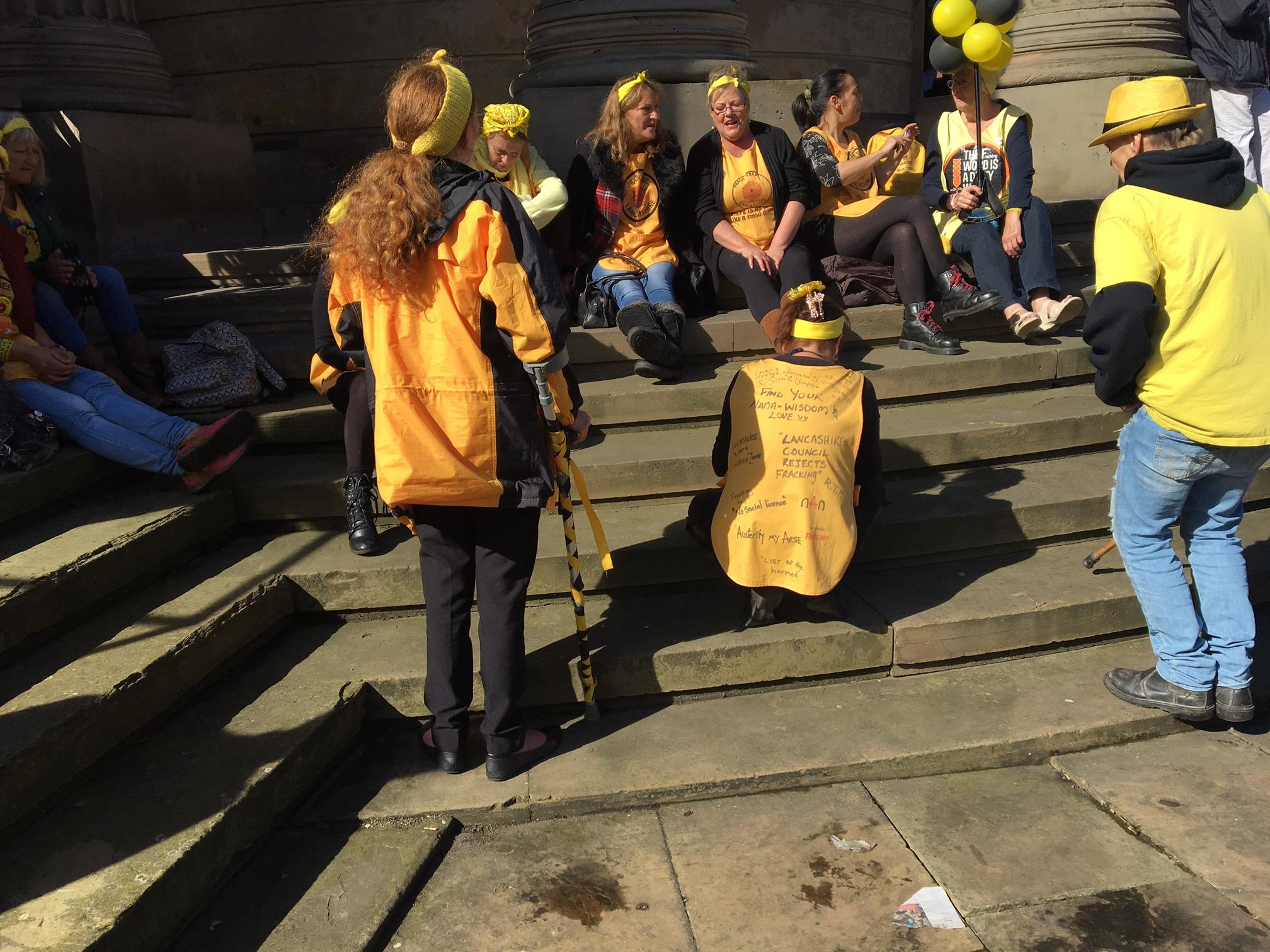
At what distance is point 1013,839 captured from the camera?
128 inches

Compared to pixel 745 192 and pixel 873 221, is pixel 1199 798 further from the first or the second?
pixel 745 192

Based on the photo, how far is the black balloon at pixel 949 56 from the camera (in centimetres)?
620

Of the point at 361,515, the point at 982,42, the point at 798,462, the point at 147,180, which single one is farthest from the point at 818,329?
the point at 147,180

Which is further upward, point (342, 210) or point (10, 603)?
point (342, 210)

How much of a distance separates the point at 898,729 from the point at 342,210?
2538 mm

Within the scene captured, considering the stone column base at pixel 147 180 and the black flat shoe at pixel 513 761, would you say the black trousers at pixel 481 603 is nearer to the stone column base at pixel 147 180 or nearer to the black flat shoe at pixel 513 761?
the black flat shoe at pixel 513 761

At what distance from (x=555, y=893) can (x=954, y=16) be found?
17.1ft

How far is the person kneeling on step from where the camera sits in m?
3.43

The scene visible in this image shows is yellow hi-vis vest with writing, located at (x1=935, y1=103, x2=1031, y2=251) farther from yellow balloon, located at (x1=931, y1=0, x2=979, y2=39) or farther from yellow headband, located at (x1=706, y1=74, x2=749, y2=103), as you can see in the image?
yellow headband, located at (x1=706, y1=74, x2=749, y2=103)

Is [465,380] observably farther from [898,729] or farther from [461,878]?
[898,729]

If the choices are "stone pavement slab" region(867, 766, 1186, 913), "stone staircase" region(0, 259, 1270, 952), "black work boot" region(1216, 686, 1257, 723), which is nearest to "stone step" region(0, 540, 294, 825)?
"stone staircase" region(0, 259, 1270, 952)

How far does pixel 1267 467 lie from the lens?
507 centimetres

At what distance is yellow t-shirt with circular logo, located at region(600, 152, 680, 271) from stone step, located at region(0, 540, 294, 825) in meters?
2.80

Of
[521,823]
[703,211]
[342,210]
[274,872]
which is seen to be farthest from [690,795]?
[703,211]
